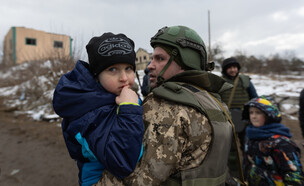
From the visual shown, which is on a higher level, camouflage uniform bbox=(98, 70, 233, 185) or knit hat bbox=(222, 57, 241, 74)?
knit hat bbox=(222, 57, 241, 74)

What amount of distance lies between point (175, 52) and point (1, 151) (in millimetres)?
6314

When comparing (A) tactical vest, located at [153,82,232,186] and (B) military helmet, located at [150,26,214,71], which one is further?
(B) military helmet, located at [150,26,214,71]

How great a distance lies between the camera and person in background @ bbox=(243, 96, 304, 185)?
2008mm

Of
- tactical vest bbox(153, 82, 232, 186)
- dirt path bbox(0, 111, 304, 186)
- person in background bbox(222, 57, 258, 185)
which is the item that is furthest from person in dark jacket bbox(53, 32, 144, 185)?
person in background bbox(222, 57, 258, 185)

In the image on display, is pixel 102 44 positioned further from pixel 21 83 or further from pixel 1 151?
pixel 21 83

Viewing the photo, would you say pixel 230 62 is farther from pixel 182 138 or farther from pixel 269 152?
pixel 182 138

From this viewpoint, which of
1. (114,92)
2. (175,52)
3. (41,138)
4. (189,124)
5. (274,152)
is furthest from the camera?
(41,138)

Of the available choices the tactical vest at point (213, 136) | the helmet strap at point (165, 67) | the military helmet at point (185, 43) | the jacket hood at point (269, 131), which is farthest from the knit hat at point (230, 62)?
the tactical vest at point (213, 136)

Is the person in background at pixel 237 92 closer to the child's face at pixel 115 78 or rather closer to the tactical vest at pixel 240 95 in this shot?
the tactical vest at pixel 240 95

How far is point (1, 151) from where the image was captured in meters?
5.36

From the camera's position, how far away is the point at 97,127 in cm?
109

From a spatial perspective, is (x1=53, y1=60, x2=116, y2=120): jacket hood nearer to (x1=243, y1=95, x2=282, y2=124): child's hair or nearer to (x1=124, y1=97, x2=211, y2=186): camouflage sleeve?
(x1=124, y1=97, x2=211, y2=186): camouflage sleeve

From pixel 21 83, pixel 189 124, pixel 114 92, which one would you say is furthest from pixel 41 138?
pixel 21 83

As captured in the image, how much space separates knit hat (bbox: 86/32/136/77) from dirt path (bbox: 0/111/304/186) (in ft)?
11.0
